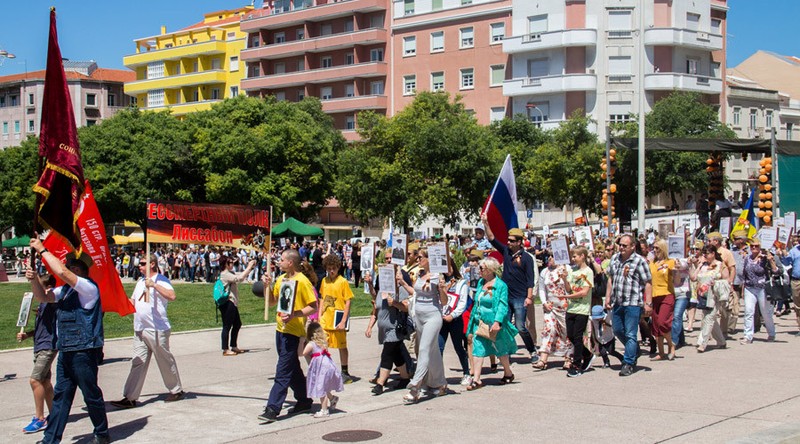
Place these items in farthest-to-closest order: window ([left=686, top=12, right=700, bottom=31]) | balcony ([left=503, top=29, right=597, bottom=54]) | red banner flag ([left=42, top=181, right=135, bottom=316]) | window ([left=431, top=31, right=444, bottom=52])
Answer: window ([left=431, top=31, right=444, bottom=52]), window ([left=686, top=12, right=700, bottom=31]), balcony ([left=503, top=29, right=597, bottom=54]), red banner flag ([left=42, top=181, right=135, bottom=316])

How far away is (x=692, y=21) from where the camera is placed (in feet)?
202

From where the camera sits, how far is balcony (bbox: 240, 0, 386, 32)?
235 feet

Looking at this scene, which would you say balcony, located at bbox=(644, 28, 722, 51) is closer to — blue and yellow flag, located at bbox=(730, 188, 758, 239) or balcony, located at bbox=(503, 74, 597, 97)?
balcony, located at bbox=(503, 74, 597, 97)

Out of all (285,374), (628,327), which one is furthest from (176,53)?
(285,374)

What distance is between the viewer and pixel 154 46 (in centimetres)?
9456

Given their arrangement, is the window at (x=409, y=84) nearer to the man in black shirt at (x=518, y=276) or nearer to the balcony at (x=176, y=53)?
the balcony at (x=176, y=53)

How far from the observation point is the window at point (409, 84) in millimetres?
70500

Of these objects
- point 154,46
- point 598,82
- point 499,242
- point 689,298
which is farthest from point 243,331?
point 154,46

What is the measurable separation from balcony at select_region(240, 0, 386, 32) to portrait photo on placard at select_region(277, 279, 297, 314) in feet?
208

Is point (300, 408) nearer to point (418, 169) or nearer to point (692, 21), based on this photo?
point (418, 169)

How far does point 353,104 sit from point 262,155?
59.7 feet

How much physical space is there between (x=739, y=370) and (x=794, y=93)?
7014 cm

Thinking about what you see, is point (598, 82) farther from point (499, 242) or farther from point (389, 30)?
point (499, 242)

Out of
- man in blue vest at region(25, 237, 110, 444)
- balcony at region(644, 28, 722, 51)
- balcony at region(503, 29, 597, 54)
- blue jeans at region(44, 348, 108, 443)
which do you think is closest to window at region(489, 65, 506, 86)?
balcony at region(503, 29, 597, 54)
